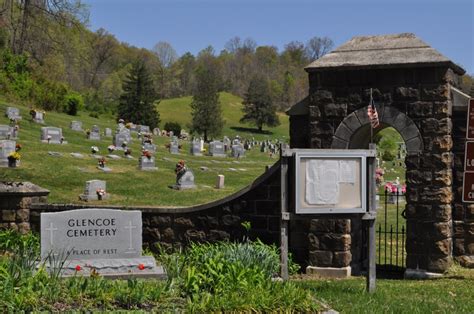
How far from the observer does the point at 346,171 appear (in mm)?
7836

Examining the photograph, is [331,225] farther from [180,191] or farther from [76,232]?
[180,191]

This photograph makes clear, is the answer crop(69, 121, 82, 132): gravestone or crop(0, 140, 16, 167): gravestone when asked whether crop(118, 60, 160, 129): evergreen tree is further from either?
crop(0, 140, 16, 167): gravestone

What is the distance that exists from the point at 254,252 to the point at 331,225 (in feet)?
10.7

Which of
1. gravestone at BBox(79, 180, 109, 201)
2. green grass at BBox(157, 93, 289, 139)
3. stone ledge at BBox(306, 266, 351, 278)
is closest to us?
stone ledge at BBox(306, 266, 351, 278)

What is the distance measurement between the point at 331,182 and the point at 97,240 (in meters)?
3.39

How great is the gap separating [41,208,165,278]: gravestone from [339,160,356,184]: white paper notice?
269cm

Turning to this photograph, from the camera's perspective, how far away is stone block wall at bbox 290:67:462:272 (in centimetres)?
1035

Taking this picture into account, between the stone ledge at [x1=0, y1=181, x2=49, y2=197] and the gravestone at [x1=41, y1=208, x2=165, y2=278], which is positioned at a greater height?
the stone ledge at [x1=0, y1=181, x2=49, y2=197]

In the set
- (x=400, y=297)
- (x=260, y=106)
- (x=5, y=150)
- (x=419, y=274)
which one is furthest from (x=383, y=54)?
(x=260, y=106)

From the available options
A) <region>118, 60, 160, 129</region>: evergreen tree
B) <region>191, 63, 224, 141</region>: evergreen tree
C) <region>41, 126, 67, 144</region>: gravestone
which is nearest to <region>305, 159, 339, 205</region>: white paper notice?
<region>41, 126, 67, 144</region>: gravestone

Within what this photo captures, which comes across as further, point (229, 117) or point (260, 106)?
point (229, 117)

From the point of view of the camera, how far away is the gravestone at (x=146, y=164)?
1015 inches

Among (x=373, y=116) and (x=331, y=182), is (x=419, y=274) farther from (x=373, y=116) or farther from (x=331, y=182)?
(x=331, y=182)

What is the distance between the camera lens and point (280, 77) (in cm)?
12425
